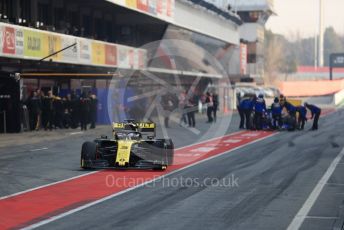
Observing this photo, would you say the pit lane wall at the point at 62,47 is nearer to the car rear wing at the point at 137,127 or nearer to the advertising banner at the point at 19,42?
the advertising banner at the point at 19,42

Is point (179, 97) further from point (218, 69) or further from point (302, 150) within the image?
point (218, 69)

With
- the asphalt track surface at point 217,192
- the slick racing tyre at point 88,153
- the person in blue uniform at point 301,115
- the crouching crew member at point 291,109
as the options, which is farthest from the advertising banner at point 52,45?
the slick racing tyre at point 88,153

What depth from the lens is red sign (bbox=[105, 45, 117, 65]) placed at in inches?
1474

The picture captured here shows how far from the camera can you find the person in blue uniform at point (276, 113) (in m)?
31.7

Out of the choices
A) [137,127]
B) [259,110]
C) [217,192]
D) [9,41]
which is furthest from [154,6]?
[217,192]

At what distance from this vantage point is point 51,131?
100ft

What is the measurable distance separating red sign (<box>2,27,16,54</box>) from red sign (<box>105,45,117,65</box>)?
1116cm

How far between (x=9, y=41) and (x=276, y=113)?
1262cm

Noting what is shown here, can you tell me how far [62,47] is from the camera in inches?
1232

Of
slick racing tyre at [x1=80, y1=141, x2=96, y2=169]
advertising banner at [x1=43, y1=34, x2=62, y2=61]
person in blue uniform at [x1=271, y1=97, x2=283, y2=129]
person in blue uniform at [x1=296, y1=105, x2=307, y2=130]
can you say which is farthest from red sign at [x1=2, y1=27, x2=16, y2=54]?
person in blue uniform at [x1=296, y1=105, x2=307, y2=130]

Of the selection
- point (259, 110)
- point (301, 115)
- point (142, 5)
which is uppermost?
point (142, 5)

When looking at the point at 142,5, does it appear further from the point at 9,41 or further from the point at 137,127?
the point at 137,127

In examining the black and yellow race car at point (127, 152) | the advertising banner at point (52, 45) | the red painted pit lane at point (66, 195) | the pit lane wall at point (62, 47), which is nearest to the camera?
the red painted pit lane at point (66, 195)

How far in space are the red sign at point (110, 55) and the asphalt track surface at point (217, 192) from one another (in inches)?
597
